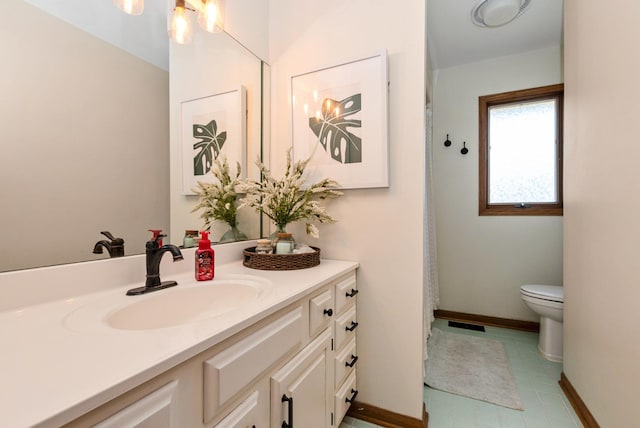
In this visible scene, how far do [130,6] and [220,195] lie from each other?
30.1 inches

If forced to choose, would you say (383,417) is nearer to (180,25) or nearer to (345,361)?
(345,361)

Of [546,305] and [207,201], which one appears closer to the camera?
[207,201]

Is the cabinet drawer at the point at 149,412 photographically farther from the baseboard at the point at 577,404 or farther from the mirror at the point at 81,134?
the baseboard at the point at 577,404

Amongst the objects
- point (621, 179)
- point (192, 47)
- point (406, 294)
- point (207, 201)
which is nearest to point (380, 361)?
point (406, 294)

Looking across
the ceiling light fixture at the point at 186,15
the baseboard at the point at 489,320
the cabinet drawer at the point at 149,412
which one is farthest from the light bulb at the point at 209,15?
the baseboard at the point at 489,320

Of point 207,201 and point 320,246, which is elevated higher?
point 207,201

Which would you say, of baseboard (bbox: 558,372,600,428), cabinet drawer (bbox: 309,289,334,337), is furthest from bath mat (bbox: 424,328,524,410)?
cabinet drawer (bbox: 309,289,334,337)

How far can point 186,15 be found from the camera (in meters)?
1.17

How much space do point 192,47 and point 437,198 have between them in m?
2.38

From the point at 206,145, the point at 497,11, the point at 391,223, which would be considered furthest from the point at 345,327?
the point at 497,11

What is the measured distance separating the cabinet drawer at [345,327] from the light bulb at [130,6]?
1.38 metres

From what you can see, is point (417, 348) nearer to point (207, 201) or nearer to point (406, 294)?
point (406, 294)

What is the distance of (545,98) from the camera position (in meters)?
2.42

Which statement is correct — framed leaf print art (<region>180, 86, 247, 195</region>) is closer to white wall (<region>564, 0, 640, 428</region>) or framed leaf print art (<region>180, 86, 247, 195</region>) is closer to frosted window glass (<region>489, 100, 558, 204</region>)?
white wall (<region>564, 0, 640, 428</region>)
